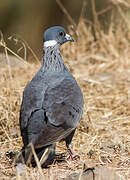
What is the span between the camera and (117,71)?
286 inches

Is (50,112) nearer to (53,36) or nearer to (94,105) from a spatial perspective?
(53,36)

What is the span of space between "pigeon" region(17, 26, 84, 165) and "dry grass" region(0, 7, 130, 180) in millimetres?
237

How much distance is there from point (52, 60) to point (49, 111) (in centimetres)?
85

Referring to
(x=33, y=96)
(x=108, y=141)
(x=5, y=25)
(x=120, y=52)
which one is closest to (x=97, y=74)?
(x=120, y=52)

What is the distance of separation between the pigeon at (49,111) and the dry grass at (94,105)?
0.78 feet

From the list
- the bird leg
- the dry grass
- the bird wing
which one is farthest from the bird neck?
the bird leg

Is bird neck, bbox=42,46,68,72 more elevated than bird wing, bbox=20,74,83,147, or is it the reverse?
bird neck, bbox=42,46,68,72

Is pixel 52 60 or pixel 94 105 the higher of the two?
pixel 52 60

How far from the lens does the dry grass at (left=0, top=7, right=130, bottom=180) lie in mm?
4117

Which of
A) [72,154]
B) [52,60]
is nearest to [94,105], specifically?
[52,60]

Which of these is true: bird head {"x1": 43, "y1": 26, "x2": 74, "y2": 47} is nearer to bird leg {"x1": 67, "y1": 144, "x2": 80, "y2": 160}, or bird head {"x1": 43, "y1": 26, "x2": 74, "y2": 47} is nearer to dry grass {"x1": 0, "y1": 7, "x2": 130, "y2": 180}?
dry grass {"x1": 0, "y1": 7, "x2": 130, "y2": 180}

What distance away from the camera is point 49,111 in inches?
154

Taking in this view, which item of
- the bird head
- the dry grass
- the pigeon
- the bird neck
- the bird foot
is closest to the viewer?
the pigeon

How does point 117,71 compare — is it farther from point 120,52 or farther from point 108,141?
point 108,141
